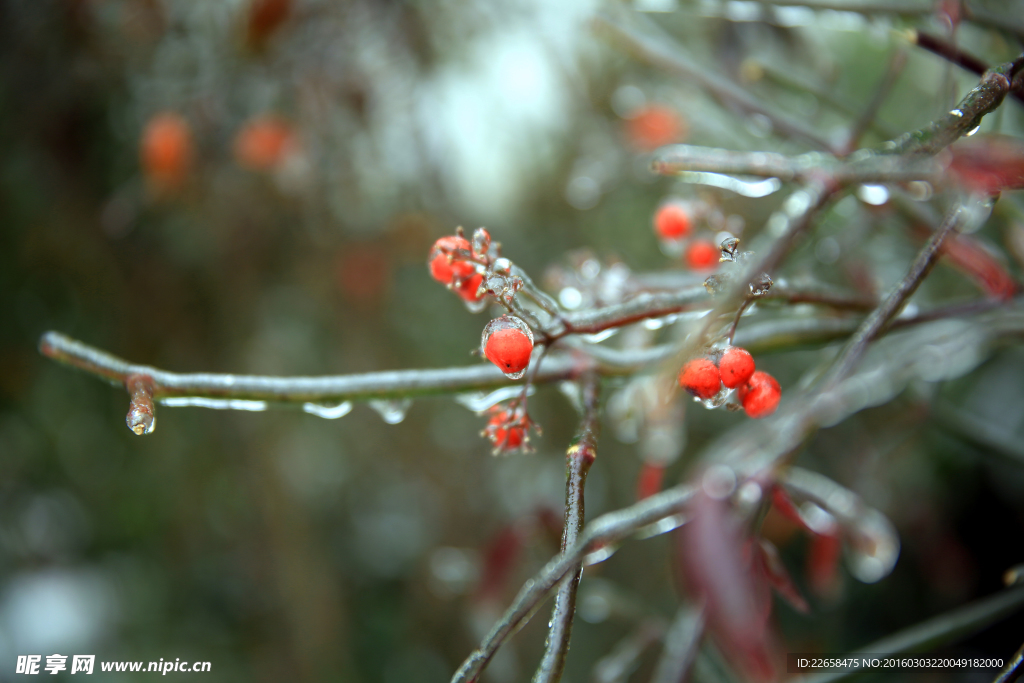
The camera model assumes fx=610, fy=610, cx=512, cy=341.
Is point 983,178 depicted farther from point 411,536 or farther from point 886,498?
point 411,536

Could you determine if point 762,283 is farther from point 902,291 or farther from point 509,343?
point 509,343

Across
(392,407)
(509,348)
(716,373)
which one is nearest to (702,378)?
(716,373)

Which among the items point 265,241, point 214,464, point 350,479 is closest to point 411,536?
point 350,479

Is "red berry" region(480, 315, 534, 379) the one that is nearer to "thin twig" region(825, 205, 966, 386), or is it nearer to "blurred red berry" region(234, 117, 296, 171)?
"thin twig" region(825, 205, 966, 386)

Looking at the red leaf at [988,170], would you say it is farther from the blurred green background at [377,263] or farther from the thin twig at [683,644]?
the blurred green background at [377,263]

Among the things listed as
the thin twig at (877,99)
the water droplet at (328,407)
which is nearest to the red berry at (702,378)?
the water droplet at (328,407)

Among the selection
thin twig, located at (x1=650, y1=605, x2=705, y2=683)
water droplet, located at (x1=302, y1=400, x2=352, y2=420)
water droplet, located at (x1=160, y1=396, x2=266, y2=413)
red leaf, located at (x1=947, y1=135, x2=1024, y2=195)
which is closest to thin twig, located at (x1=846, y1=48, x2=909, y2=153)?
red leaf, located at (x1=947, y1=135, x2=1024, y2=195)
